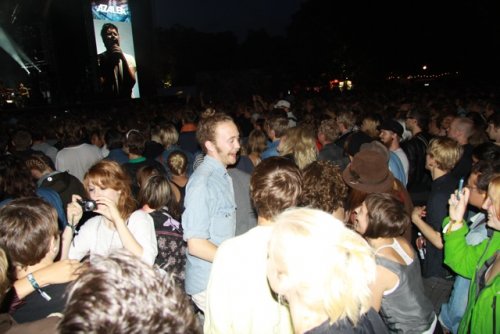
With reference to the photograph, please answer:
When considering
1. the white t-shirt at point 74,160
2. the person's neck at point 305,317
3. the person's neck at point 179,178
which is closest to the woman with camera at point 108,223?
the person's neck at point 179,178

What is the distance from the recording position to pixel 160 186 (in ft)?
11.1

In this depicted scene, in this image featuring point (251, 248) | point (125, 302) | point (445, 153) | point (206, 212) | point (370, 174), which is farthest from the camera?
point (445, 153)

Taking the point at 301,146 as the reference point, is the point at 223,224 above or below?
below

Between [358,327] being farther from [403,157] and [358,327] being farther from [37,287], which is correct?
[403,157]

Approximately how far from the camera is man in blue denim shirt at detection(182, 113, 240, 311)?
2.63 meters

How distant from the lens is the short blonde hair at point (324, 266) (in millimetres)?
1374

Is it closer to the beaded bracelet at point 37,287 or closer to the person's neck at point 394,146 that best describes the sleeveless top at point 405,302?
the beaded bracelet at point 37,287

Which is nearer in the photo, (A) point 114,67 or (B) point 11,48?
(B) point 11,48

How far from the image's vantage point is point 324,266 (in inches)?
53.7

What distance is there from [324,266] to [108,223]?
207cm

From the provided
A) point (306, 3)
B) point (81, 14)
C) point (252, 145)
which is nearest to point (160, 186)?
point (252, 145)

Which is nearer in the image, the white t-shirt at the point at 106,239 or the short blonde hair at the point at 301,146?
the white t-shirt at the point at 106,239

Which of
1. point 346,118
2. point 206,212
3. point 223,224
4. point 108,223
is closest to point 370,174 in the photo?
point 223,224

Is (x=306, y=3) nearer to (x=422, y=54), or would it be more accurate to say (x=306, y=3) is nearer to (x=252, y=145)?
(x=422, y=54)
